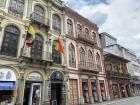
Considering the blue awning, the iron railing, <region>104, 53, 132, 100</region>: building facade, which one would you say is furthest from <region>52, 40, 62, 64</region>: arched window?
<region>104, 53, 132, 100</region>: building facade

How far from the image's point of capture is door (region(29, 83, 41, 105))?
45.3 ft

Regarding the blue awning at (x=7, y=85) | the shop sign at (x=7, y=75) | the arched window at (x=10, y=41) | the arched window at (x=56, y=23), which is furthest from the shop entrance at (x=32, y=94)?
the arched window at (x=56, y=23)

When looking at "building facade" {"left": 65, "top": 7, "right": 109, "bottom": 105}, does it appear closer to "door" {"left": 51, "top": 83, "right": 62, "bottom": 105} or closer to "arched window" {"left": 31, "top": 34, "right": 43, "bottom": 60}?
"door" {"left": 51, "top": 83, "right": 62, "bottom": 105}

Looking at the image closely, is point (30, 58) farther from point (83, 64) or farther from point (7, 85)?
point (83, 64)

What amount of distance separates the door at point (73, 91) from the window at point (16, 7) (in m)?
9.87

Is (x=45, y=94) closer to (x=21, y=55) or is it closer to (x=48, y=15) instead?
(x=21, y=55)

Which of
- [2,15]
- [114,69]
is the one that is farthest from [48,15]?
[114,69]

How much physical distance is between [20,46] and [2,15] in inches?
127

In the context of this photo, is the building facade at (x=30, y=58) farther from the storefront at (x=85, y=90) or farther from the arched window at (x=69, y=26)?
the storefront at (x=85, y=90)

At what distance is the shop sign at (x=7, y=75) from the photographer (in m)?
12.1

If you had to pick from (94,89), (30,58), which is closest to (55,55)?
(30,58)

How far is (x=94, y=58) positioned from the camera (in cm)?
2381

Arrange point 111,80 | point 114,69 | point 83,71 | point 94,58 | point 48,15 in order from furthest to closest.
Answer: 1. point 114,69
2. point 111,80
3. point 94,58
4. point 83,71
5. point 48,15

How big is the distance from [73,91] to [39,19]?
9.68m
